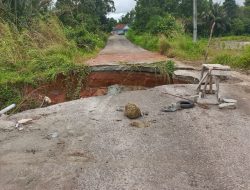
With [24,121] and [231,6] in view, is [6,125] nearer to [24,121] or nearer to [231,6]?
[24,121]

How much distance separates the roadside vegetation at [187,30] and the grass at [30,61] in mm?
5000

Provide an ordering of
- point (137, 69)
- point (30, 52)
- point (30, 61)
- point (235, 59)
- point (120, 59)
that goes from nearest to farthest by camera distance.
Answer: point (137, 69), point (30, 61), point (30, 52), point (235, 59), point (120, 59)

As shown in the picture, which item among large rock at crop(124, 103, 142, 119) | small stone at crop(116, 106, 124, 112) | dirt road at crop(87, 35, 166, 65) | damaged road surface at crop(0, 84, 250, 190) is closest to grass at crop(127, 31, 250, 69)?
dirt road at crop(87, 35, 166, 65)

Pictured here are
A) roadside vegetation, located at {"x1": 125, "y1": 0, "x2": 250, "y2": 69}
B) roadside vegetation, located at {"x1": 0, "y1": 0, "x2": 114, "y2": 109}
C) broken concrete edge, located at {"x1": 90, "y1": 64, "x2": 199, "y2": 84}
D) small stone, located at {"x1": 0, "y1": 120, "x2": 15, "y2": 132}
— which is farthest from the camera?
roadside vegetation, located at {"x1": 125, "y1": 0, "x2": 250, "y2": 69}

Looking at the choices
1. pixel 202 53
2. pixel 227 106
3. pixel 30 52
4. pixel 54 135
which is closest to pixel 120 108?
pixel 54 135

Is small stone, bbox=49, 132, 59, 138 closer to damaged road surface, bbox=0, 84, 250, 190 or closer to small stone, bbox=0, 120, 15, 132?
damaged road surface, bbox=0, 84, 250, 190

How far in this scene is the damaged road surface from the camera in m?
4.41

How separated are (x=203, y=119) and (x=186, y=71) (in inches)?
196

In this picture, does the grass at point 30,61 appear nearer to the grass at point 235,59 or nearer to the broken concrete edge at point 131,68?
the broken concrete edge at point 131,68

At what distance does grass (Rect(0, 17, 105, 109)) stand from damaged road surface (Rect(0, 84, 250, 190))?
2204 mm

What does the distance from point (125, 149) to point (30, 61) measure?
284 inches

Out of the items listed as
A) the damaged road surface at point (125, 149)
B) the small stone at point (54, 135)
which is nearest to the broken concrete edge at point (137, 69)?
the damaged road surface at point (125, 149)

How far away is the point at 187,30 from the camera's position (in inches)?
1517

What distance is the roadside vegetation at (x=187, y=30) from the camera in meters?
15.1
